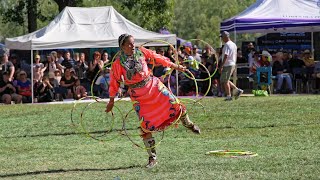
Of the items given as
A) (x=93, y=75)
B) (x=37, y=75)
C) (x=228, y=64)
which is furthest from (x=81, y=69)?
(x=228, y=64)

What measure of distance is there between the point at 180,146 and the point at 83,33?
14061 millimetres

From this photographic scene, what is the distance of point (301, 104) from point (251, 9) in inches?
345

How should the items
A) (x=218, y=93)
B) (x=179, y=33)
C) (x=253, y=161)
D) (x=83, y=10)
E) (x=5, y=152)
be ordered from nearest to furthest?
(x=253, y=161) → (x=5, y=152) → (x=218, y=93) → (x=83, y=10) → (x=179, y=33)

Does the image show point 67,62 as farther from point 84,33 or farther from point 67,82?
point 67,82

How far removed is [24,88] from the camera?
76.6ft

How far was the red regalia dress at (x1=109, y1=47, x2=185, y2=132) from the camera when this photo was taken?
912 centimetres

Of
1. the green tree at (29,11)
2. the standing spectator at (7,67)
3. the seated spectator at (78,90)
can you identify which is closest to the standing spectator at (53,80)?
the seated spectator at (78,90)

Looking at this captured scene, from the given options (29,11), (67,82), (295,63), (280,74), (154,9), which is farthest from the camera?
(154,9)

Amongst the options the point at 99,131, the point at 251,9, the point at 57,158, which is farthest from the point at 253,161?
the point at 251,9

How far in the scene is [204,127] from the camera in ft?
44.0

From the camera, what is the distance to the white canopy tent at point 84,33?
76.7 feet

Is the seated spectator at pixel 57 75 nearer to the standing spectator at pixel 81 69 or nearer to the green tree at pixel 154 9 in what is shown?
the standing spectator at pixel 81 69

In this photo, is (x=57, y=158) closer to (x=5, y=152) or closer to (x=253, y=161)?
(x=5, y=152)

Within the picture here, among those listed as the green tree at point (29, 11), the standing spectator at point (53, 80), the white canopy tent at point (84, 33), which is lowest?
the standing spectator at point (53, 80)
